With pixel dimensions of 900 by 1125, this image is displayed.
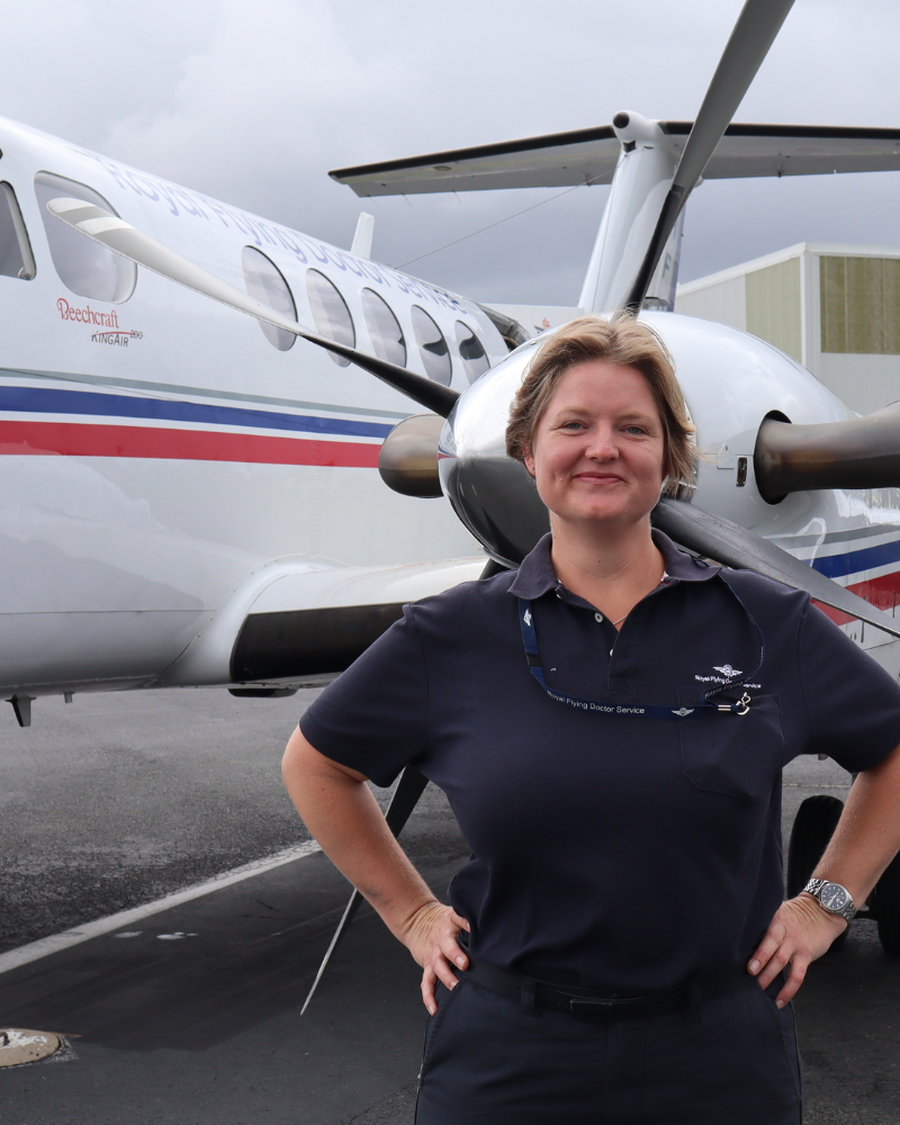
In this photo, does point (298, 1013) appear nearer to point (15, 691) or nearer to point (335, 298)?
point (15, 691)

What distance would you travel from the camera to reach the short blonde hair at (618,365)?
5.94 feet

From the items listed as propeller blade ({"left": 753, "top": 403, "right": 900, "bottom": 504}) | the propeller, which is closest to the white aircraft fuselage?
the propeller

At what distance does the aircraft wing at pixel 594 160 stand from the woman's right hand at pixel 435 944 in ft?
13.2

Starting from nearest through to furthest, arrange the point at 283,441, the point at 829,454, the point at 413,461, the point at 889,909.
Result: the point at 829,454 < the point at 413,461 < the point at 889,909 < the point at 283,441

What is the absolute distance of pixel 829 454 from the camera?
356cm

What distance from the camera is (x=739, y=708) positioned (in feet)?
5.57

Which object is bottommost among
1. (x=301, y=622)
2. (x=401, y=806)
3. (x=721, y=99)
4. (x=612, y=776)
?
(x=401, y=806)

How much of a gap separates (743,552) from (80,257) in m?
3.07

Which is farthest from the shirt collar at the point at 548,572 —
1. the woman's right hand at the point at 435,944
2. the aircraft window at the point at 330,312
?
the aircraft window at the point at 330,312

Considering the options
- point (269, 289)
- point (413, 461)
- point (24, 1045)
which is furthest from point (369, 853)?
point (269, 289)

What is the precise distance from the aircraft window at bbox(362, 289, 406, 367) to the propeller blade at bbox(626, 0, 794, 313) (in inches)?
122

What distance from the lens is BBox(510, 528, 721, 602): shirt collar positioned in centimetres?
178

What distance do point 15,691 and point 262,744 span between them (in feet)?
21.0

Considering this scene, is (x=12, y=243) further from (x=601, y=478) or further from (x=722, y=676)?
(x=722, y=676)
